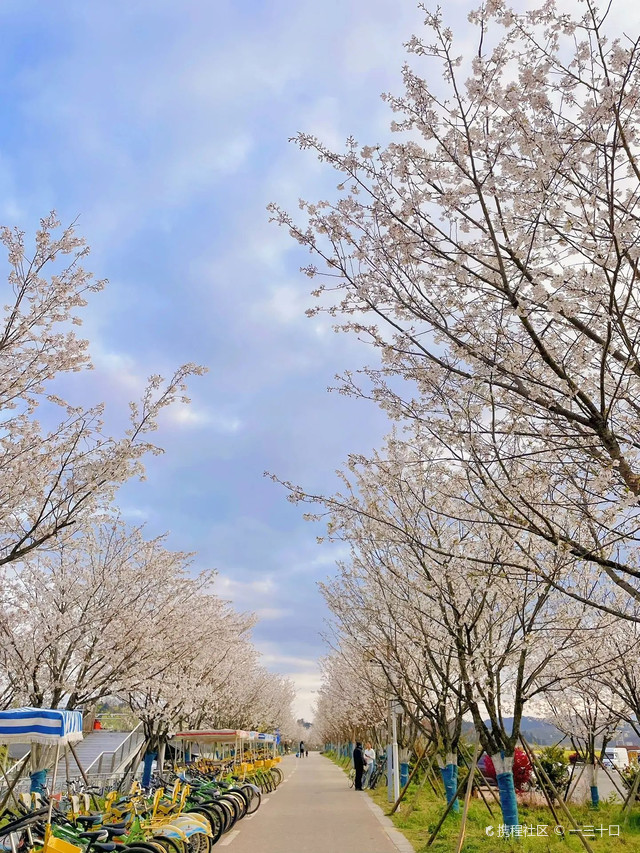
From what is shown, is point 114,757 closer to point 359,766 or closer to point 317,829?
point 359,766

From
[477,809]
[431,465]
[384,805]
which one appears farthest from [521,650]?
[384,805]

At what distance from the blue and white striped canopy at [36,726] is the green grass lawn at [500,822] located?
209 inches

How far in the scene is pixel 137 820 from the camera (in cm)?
829

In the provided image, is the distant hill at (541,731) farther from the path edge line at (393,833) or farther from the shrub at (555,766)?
the path edge line at (393,833)

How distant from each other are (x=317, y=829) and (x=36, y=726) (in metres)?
7.03

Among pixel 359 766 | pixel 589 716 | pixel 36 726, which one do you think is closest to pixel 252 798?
pixel 359 766

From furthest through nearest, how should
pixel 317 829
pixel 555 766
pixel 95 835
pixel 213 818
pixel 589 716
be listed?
1. pixel 555 766
2. pixel 589 716
3. pixel 317 829
4. pixel 213 818
5. pixel 95 835

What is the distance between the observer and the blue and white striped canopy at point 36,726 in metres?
6.61

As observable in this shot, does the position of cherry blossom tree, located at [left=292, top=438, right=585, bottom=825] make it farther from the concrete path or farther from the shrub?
the shrub

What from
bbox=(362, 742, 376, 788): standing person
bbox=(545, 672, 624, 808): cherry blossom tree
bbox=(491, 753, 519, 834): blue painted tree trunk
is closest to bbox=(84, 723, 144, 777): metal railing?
bbox=(362, 742, 376, 788): standing person

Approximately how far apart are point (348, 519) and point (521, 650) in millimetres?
3283

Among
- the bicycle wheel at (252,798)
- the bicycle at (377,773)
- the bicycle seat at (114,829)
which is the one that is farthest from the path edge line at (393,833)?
the bicycle at (377,773)

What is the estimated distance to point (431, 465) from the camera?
18.5 feet

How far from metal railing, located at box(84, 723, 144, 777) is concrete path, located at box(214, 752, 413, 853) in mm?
6789
